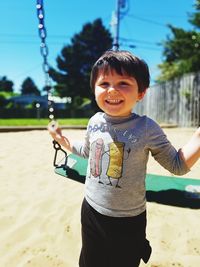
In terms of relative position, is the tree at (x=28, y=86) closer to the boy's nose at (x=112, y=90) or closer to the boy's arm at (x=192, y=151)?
the boy's nose at (x=112, y=90)

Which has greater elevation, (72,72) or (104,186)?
(72,72)

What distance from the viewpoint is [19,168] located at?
504 cm

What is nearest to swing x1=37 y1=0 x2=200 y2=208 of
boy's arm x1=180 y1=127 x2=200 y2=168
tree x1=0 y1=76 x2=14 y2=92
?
boy's arm x1=180 y1=127 x2=200 y2=168

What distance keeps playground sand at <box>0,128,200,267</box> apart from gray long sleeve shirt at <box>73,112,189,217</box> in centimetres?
97

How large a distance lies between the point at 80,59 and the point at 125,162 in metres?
48.1

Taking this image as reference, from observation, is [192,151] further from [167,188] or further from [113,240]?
[167,188]

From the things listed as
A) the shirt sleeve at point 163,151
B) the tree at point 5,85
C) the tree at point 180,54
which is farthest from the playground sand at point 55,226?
the tree at point 5,85

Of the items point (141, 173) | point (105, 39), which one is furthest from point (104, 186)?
point (105, 39)

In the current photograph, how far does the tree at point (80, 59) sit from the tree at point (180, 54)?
77.9 ft

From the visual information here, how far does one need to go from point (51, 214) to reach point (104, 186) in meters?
1.75

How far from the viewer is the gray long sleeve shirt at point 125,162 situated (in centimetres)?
154

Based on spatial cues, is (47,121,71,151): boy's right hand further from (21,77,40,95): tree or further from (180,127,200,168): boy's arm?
(21,77,40,95): tree

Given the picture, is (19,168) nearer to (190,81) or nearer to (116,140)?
(116,140)

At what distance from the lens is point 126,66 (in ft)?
5.02
